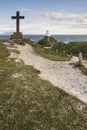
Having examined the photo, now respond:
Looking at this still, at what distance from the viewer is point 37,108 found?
891 inches

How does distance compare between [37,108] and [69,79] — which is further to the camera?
[69,79]

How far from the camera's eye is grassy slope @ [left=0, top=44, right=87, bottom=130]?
67.9ft

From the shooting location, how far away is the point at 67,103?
947 inches

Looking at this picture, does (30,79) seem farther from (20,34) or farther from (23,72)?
(20,34)

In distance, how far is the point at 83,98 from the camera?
85.9ft

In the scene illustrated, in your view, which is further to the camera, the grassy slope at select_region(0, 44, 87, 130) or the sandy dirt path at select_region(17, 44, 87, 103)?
the sandy dirt path at select_region(17, 44, 87, 103)

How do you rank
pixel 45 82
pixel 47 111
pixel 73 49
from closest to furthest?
1. pixel 47 111
2. pixel 45 82
3. pixel 73 49

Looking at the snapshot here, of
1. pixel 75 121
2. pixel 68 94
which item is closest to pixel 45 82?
pixel 68 94

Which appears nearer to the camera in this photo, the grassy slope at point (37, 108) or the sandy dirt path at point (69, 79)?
the grassy slope at point (37, 108)

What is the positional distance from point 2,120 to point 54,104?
4696 mm

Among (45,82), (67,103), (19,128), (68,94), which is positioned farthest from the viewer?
(45,82)

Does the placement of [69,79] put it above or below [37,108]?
below

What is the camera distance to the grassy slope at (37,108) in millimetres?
20703

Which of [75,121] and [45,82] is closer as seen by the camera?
[75,121]
